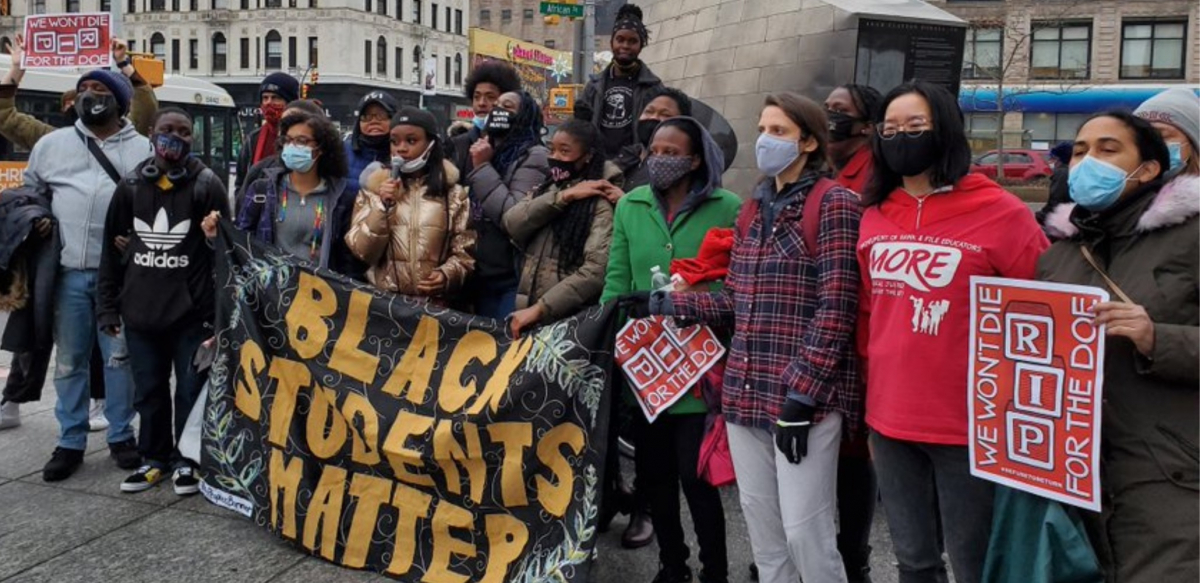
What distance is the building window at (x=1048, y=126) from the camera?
3978cm

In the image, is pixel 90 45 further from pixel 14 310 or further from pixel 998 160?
pixel 998 160

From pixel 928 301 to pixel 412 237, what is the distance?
8.35 feet

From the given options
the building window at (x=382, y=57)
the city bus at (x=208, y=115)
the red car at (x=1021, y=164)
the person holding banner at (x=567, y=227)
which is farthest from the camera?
the building window at (x=382, y=57)

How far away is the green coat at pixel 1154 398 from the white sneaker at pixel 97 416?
5.70m

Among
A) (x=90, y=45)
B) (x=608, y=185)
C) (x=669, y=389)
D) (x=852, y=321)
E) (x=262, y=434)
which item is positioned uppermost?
(x=90, y=45)

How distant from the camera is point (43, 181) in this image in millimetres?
5449

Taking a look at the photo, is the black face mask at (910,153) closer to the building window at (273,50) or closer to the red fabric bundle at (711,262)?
the red fabric bundle at (711,262)

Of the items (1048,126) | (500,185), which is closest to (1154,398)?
(500,185)

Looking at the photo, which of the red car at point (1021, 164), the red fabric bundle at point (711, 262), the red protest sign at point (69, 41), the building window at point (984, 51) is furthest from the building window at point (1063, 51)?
the red fabric bundle at point (711, 262)

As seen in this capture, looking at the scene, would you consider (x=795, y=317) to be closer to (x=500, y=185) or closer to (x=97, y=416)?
(x=500, y=185)

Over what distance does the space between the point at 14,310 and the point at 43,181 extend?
2.42 feet

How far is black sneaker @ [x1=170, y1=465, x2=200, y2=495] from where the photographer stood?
5.03 meters

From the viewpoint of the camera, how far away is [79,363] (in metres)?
5.42

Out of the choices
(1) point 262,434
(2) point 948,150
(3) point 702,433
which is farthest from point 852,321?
(1) point 262,434
